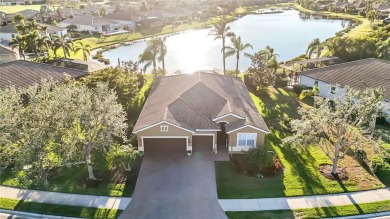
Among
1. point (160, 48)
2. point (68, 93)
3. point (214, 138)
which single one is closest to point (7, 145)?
point (68, 93)

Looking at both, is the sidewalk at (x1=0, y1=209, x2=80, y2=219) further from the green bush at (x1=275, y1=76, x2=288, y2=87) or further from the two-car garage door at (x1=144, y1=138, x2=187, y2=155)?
the green bush at (x1=275, y1=76, x2=288, y2=87)

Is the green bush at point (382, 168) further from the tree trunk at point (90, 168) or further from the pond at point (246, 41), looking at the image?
the pond at point (246, 41)

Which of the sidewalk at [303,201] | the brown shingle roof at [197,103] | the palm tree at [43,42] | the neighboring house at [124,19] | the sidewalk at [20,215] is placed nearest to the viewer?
the sidewalk at [20,215]

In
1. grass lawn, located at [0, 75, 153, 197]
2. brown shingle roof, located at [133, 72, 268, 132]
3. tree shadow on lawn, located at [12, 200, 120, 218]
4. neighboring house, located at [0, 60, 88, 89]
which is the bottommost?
tree shadow on lawn, located at [12, 200, 120, 218]

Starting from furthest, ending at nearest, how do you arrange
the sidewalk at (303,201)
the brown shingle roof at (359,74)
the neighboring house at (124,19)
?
1. the neighboring house at (124,19)
2. the brown shingle roof at (359,74)
3. the sidewalk at (303,201)

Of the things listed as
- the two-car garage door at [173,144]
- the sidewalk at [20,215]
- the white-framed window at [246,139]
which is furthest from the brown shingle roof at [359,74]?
the sidewalk at [20,215]

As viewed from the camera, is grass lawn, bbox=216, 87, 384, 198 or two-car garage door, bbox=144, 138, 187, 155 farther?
two-car garage door, bbox=144, 138, 187, 155

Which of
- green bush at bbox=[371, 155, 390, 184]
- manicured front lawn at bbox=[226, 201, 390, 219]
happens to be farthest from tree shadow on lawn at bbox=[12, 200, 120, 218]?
green bush at bbox=[371, 155, 390, 184]

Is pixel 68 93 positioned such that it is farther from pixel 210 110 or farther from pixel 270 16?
pixel 270 16
